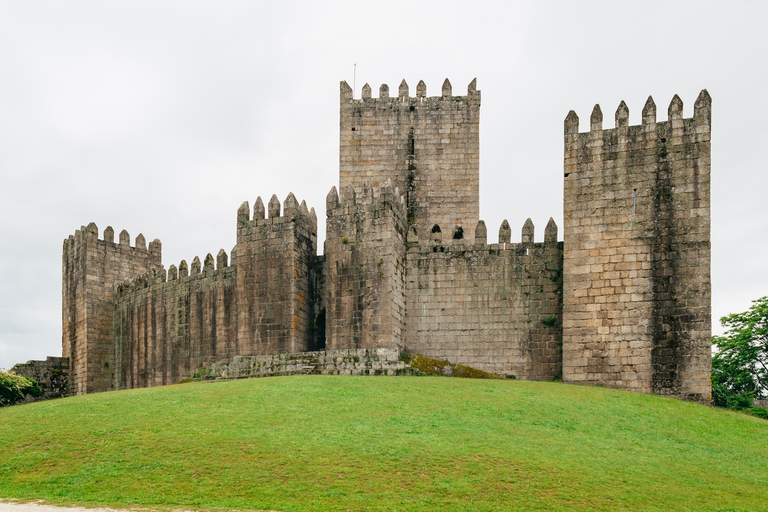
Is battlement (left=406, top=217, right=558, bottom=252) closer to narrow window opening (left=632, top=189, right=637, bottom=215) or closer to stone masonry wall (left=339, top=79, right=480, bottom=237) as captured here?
narrow window opening (left=632, top=189, right=637, bottom=215)

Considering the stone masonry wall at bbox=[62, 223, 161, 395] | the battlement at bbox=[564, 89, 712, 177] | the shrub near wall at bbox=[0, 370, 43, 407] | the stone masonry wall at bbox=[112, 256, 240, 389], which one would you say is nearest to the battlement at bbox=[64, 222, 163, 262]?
the stone masonry wall at bbox=[62, 223, 161, 395]

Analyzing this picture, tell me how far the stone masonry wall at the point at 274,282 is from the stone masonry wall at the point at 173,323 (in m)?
1.89

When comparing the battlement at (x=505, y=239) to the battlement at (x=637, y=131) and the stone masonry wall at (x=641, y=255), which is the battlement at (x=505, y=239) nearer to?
the stone masonry wall at (x=641, y=255)

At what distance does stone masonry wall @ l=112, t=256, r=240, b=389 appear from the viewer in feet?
96.8

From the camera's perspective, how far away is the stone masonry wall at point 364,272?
24500 millimetres

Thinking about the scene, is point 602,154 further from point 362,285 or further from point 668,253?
point 362,285

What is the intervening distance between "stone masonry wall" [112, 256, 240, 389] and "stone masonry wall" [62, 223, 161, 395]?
55 cm

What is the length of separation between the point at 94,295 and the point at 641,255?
25.4m

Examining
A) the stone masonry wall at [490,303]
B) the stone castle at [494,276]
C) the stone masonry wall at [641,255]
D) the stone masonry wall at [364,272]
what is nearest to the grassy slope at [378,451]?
the stone masonry wall at [641,255]

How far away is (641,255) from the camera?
2311cm

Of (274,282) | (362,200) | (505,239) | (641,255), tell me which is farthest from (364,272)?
(641,255)

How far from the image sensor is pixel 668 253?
2284 centimetres

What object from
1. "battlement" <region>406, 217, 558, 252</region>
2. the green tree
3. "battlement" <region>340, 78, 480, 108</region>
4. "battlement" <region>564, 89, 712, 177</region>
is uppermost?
"battlement" <region>340, 78, 480, 108</region>

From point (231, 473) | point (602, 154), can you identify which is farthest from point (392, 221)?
point (231, 473)
